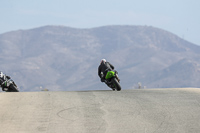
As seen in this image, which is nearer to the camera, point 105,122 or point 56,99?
point 105,122

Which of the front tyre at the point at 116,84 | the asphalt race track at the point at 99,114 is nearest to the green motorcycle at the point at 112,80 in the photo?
the front tyre at the point at 116,84

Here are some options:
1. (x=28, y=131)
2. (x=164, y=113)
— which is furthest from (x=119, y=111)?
(x=28, y=131)

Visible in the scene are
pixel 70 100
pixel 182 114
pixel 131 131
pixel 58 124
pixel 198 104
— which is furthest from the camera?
pixel 70 100

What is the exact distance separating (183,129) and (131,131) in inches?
40.9

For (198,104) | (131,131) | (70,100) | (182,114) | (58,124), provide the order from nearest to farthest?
1. (131,131)
2. (58,124)
3. (182,114)
4. (198,104)
5. (70,100)

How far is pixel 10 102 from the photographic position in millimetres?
13344

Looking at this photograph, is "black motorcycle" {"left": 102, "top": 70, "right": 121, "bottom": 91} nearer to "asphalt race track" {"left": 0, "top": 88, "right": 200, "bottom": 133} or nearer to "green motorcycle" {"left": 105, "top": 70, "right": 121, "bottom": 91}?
"green motorcycle" {"left": 105, "top": 70, "right": 121, "bottom": 91}

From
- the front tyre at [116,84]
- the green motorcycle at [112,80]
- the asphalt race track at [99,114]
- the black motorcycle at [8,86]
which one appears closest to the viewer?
the asphalt race track at [99,114]

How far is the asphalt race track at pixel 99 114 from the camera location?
9633 mm

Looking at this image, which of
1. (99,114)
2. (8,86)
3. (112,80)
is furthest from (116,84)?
(99,114)

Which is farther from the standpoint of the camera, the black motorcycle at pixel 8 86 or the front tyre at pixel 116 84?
the black motorcycle at pixel 8 86

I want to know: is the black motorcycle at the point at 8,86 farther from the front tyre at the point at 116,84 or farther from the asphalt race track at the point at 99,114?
the asphalt race track at the point at 99,114

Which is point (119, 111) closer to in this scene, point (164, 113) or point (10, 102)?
point (164, 113)

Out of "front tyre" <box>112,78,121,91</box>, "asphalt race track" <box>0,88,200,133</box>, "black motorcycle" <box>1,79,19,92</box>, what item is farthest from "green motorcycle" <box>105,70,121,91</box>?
"asphalt race track" <box>0,88,200,133</box>
